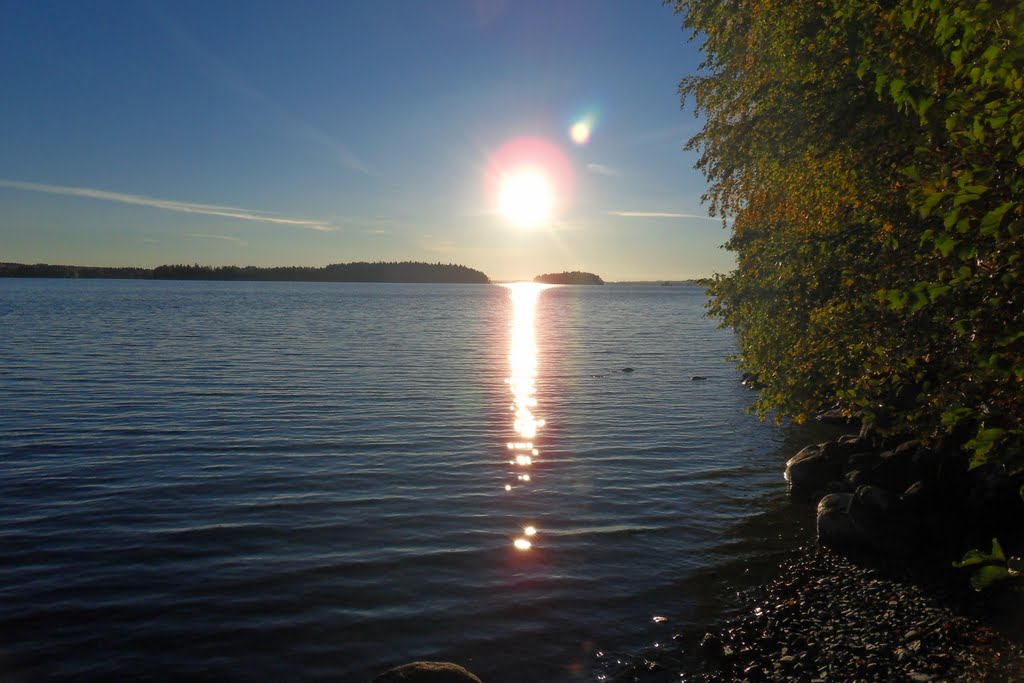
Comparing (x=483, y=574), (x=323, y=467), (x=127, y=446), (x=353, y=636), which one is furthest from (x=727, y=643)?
(x=127, y=446)

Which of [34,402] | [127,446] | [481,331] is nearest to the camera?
[127,446]

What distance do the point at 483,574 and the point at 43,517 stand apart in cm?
1056

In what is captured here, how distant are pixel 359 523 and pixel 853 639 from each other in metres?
10.8

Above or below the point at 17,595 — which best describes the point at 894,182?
above

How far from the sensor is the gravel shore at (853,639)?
10.9 m

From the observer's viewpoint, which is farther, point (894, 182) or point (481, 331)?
point (481, 331)

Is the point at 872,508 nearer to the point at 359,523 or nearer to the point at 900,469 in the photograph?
the point at 900,469

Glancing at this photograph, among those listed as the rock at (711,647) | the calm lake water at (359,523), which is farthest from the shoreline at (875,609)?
the calm lake water at (359,523)

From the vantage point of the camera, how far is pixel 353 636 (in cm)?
1234

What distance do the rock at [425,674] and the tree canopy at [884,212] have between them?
6.86 metres

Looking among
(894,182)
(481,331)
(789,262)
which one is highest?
(894,182)

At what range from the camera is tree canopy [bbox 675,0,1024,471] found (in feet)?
27.2

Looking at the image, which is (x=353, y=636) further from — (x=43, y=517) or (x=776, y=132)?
(x=776, y=132)

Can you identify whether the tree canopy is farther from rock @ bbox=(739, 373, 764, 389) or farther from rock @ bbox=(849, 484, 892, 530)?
rock @ bbox=(739, 373, 764, 389)
